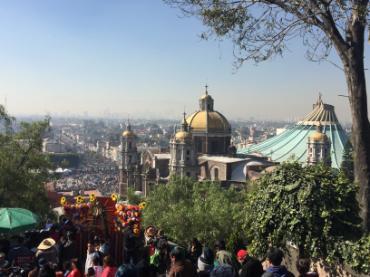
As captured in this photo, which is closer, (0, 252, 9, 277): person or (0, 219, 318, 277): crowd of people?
(0, 219, 318, 277): crowd of people

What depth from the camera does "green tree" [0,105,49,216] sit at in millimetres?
15133

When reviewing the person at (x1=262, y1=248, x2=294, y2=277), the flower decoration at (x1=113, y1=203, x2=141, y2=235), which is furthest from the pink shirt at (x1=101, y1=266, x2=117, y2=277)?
the flower decoration at (x1=113, y1=203, x2=141, y2=235)

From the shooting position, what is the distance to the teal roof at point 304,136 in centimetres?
4447

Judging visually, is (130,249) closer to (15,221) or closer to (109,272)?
(109,272)

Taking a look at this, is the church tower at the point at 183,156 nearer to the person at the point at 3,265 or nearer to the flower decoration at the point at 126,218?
the flower decoration at the point at 126,218

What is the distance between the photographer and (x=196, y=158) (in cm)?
3844

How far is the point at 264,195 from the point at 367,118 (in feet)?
7.25

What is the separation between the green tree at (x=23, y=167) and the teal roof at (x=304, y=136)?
97.2ft

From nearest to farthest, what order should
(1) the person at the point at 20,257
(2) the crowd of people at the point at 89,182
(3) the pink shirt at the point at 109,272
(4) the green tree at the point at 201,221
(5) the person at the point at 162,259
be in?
(3) the pink shirt at the point at 109,272
(1) the person at the point at 20,257
(5) the person at the point at 162,259
(4) the green tree at the point at 201,221
(2) the crowd of people at the point at 89,182

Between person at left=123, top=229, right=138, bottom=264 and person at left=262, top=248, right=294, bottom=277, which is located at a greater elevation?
person at left=262, top=248, right=294, bottom=277

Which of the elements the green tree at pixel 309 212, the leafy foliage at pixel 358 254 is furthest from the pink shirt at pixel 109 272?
the leafy foliage at pixel 358 254

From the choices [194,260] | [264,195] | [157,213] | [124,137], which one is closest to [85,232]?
[194,260]

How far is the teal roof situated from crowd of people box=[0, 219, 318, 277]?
36446 mm

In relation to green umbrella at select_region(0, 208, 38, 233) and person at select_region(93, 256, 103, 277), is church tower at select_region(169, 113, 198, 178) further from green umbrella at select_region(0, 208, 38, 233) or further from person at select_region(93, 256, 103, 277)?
person at select_region(93, 256, 103, 277)
